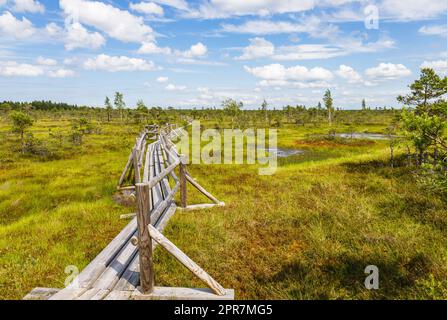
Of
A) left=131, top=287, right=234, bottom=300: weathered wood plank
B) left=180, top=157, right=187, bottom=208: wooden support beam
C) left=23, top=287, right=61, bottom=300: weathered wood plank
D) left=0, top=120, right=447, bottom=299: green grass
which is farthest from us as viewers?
left=180, top=157, right=187, bottom=208: wooden support beam

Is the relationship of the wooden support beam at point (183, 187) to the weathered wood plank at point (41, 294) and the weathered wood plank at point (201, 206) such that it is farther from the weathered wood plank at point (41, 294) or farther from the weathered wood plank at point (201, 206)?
the weathered wood plank at point (41, 294)

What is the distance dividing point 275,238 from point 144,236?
3.49 m

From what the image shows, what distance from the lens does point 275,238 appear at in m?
6.56

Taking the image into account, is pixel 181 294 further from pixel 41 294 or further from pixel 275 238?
pixel 275 238

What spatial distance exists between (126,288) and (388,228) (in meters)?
6.04

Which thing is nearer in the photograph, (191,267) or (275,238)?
(191,267)

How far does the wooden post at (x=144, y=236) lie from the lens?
4055 millimetres

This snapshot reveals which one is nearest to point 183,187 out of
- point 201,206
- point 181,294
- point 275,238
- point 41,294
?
point 201,206

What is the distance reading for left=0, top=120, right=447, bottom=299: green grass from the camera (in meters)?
4.72

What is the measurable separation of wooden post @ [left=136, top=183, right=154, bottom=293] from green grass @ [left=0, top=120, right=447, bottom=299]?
0.59m

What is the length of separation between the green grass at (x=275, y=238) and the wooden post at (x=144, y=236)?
59cm

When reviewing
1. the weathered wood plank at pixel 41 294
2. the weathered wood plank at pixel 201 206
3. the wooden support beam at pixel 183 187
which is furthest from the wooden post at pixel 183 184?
the weathered wood plank at pixel 41 294

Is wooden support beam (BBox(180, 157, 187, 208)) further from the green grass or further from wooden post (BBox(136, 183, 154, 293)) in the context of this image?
wooden post (BBox(136, 183, 154, 293))

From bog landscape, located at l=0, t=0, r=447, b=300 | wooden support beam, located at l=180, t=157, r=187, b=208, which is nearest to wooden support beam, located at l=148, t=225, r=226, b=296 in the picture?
bog landscape, located at l=0, t=0, r=447, b=300
